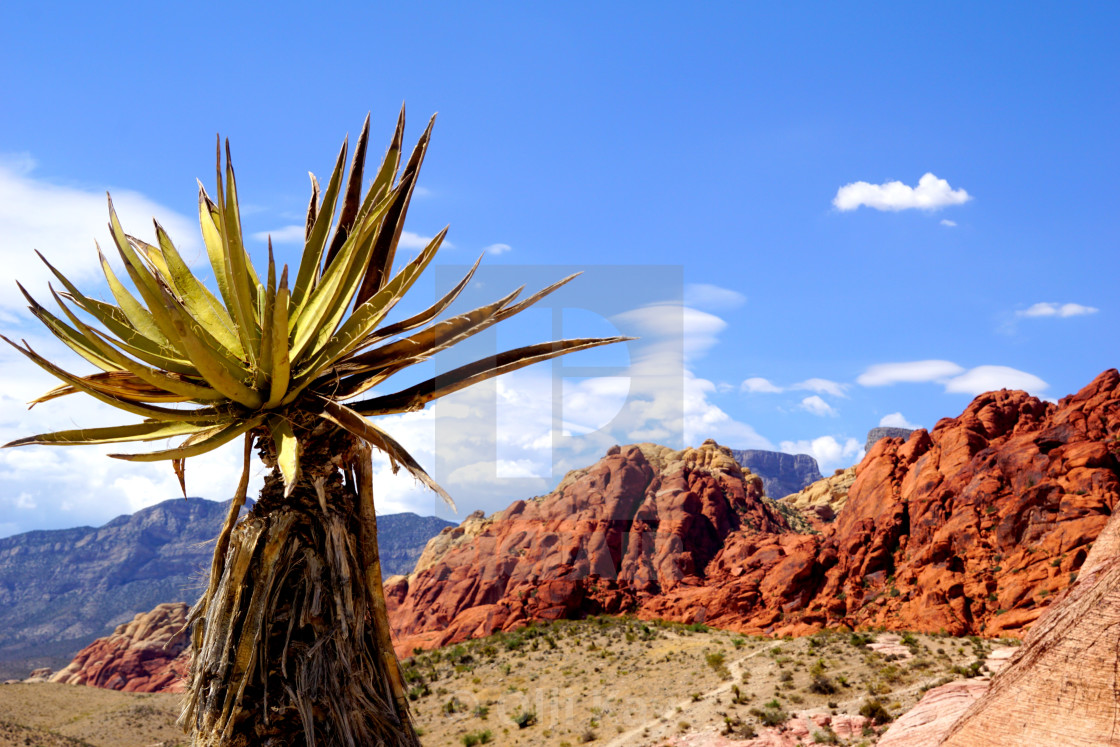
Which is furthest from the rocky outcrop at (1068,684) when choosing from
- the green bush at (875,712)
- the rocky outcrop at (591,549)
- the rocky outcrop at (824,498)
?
the rocky outcrop at (824,498)

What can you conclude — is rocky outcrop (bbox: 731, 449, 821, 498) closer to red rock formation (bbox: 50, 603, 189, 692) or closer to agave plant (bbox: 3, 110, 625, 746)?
red rock formation (bbox: 50, 603, 189, 692)

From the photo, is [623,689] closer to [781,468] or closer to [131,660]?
[131,660]

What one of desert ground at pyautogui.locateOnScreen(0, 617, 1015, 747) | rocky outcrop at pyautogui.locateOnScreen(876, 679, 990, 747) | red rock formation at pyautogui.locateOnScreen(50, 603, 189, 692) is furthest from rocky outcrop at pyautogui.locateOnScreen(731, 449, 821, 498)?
rocky outcrop at pyautogui.locateOnScreen(876, 679, 990, 747)

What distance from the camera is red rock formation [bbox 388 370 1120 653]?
2797cm

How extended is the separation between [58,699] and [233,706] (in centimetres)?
4000

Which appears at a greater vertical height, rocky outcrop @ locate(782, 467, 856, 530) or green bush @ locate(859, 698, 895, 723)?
rocky outcrop @ locate(782, 467, 856, 530)

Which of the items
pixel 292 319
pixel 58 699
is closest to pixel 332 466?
pixel 292 319

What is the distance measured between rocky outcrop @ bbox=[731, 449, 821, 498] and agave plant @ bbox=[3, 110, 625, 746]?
511ft

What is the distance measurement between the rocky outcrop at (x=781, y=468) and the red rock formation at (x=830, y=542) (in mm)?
106826

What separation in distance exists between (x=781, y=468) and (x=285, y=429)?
175m

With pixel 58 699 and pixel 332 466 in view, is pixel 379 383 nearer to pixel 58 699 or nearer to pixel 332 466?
pixel 332 466

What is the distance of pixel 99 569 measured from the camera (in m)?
117

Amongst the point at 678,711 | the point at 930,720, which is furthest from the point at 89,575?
the point at 930,720

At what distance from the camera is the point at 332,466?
14.5 ft
